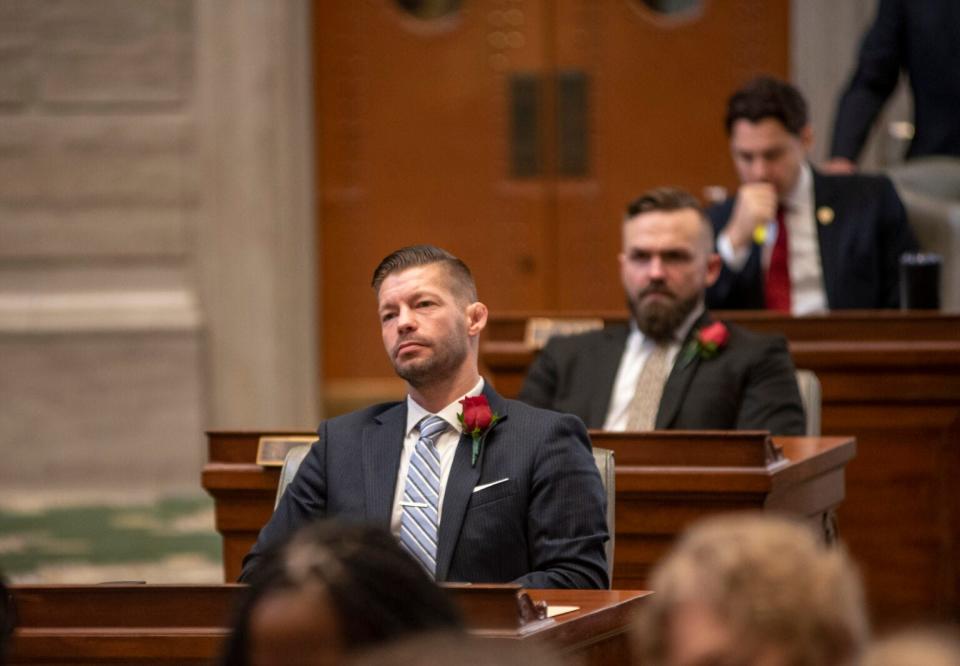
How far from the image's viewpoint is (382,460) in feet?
12.1

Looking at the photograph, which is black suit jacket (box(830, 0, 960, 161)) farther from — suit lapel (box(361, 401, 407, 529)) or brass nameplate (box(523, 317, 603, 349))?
suit lapel (box(361, 401, 407, 529))

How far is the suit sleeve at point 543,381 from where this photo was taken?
5137mm

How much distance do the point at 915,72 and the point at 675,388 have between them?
8.87 feet

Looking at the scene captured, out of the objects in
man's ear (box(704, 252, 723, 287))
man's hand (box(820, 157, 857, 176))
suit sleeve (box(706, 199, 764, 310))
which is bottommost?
suit sleeve (box(706, 199, 764, 310))

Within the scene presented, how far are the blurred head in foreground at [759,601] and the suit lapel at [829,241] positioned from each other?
4.76 meters

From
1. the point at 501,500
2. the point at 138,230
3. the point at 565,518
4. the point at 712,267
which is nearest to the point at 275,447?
the point at 501,500

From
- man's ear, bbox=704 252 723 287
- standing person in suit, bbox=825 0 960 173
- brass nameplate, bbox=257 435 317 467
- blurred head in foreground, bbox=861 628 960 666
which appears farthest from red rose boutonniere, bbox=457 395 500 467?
standing person in suit, bbox=825 0 960 173

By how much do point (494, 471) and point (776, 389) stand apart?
57.6 inches

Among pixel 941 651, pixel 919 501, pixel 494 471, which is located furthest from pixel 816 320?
pixel 941 651

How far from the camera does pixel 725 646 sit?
4.68ft

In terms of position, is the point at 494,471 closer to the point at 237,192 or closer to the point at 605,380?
the point at 605,380

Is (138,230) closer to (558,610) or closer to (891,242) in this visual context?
(891,242)

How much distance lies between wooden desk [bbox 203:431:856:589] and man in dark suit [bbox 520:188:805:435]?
0.43 meters

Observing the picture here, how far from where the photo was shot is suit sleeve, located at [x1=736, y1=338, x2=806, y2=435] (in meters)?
4.80
